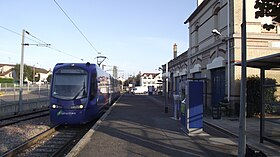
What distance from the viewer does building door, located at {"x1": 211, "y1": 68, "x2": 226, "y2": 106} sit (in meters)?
22.1

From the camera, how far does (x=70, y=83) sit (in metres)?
14.9

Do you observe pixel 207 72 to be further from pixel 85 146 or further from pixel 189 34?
pixel 85 146

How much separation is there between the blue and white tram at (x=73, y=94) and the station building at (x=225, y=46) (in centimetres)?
426

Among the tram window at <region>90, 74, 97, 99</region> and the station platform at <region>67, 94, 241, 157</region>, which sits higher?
the tram window at <region>90, 74, 97, 99</region>

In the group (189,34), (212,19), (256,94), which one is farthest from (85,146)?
(189,34)

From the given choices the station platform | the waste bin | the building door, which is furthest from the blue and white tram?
the building door

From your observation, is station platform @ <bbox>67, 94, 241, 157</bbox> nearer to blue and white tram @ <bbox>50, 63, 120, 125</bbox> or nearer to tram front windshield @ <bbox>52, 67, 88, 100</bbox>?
blue and white tram @ <bbox>50, 63, 120, 125</bbox>

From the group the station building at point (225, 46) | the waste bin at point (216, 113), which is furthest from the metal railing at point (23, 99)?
the waste bin at point (216, 113)

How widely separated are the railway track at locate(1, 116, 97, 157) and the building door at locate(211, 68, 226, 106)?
10.8 m

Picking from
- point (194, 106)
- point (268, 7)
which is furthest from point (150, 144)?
point (268, 7)

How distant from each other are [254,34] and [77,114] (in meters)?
11.7

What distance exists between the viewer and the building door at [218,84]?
22.1 m

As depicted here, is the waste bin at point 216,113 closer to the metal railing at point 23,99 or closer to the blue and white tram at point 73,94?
the blue and white tram at point 73,94

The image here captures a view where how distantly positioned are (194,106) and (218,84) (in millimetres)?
11099
